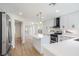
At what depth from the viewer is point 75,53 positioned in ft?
4.41

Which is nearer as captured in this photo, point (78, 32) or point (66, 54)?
point (66, 54)

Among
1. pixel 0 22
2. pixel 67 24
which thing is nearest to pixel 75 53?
pixel 0 22

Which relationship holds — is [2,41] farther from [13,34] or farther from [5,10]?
[13,34]

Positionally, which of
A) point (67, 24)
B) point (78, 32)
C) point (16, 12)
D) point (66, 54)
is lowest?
point (66, 54)

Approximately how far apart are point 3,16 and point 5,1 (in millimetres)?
993

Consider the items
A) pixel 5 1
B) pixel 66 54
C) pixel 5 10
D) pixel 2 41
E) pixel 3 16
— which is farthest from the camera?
pixel 3 16

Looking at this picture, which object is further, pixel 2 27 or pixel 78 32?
pixel 78 32

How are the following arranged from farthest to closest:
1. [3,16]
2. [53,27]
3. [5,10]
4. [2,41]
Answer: [53,27]
[3,16]
[2,41]
[5,10]

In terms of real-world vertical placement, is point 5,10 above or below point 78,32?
above

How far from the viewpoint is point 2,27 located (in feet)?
7.75

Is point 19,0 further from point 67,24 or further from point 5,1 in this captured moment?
point 67,24

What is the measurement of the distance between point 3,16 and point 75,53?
188 centimetres

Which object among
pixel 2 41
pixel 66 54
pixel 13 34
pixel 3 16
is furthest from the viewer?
pixel 13 34

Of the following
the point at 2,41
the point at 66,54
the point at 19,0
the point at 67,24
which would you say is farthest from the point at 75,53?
the point at 67,24
